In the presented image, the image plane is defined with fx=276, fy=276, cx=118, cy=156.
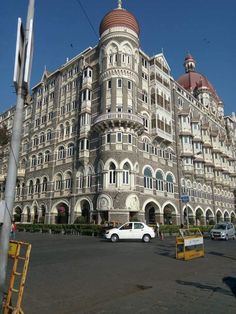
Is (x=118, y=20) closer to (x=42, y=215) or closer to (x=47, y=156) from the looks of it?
(x=47, y=156)

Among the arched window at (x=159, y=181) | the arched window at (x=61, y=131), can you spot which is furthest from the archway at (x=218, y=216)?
the arched window at (x=61, y=131)

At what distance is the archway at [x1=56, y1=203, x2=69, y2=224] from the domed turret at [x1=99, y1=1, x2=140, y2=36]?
24.5m

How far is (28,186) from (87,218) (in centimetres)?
1544

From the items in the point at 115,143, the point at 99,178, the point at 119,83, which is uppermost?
the point at 119,83

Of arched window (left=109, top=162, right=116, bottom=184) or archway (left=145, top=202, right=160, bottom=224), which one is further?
archway (left=145, top=202, right=160, bottom=224)

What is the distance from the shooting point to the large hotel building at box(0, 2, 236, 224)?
3266cm

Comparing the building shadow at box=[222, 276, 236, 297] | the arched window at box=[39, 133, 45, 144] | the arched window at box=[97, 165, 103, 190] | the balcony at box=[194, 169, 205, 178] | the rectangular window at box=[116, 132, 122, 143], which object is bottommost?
the building shadow at box=[222, 276, 236, 297]

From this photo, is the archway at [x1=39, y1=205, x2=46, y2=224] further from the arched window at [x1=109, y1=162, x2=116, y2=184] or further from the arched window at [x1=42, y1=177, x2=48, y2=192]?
the arched window at [x1=109, y1=162, x2=116, y2=184]

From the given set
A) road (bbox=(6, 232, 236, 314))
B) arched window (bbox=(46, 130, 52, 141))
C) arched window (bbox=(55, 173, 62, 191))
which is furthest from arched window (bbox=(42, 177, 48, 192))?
road (bbox=(6, 232, 236, 314))

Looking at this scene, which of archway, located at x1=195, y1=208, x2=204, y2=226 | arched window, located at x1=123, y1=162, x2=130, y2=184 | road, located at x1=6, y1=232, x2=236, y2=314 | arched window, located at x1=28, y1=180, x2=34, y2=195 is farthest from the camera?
archway, located at x1=195, y1=208, x2=204, y2=226

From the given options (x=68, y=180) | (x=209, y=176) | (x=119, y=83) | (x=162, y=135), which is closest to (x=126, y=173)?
(x=162, y=135)

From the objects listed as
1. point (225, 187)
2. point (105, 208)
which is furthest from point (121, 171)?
point (225, 187)

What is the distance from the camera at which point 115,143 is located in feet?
107

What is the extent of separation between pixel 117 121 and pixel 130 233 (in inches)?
568
